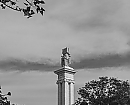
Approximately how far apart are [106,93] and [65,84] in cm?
4307

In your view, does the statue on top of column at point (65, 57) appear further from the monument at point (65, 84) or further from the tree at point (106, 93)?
the tree at point (106, 93)

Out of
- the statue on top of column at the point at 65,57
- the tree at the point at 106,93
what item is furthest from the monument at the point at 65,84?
the tree at the point at 106,93

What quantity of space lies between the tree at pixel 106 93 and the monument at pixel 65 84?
134ft

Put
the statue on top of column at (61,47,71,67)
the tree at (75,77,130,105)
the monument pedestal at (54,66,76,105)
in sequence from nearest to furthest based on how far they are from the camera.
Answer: the tree at (75,77,130,105), the monument pedestal at (54,66,76,105), the statue on top of column at (61,47,71,67)

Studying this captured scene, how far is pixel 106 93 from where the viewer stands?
39.7 metres

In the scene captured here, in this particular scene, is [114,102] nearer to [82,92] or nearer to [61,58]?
[82,92]

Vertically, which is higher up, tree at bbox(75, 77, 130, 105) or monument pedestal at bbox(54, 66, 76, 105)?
monument pedestal at bbox(54, 66, 76, 105)

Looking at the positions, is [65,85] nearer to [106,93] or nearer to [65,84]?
[65,84]

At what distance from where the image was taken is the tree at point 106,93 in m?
39.3

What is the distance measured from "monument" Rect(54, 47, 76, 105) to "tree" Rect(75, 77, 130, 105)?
40.8 metres

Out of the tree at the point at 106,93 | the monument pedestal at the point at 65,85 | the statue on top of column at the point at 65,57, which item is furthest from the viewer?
the statue on top of column at the point at 65,57

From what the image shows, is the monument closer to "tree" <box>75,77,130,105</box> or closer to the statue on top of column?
the statue on top of column

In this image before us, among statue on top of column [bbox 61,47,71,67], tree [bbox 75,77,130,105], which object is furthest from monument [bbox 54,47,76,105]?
tree [bbox 75,77,130,105]

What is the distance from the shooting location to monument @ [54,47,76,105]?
82188 millimetres
